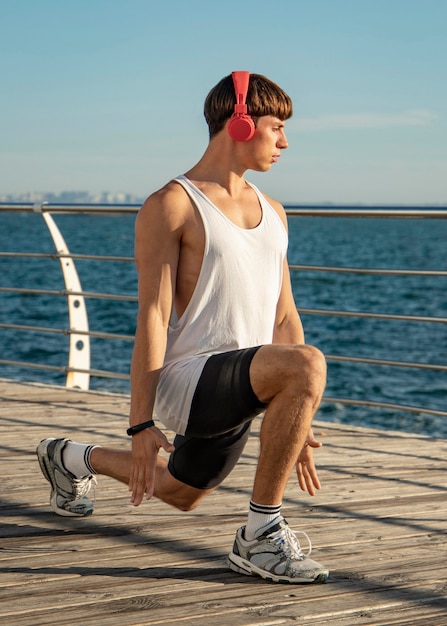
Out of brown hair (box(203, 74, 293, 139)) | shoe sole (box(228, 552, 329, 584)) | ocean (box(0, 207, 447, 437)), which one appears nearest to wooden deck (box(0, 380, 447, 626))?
shoe sole (box(228, 552, 329, 584))

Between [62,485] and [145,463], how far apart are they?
0.83 m

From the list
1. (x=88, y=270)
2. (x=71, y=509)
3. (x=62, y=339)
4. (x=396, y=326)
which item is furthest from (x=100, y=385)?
(x=88, y=270)

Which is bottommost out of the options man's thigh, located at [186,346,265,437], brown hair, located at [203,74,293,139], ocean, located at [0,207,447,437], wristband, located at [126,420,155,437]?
ocean, located at [0,207,447,437]

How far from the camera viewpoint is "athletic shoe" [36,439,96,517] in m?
3.19

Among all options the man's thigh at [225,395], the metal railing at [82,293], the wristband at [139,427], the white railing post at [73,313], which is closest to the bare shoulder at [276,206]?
the man's thigh at [225,395]

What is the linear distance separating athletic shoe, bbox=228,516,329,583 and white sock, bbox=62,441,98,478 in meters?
0.65

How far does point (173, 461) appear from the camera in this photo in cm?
289

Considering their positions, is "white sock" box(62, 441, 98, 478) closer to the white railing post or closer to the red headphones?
the red headphones

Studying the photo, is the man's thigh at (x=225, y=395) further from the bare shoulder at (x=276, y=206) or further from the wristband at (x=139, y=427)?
the bare shoulder at (x=276, y=206)

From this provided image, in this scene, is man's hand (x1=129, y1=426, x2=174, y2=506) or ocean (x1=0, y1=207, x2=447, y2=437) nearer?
man's hand (x1=129, y1=426, x2=174, y2=506)

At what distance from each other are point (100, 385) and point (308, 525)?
11710 mm

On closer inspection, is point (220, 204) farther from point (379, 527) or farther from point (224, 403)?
point (379, 527)

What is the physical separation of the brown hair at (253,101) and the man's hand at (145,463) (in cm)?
82

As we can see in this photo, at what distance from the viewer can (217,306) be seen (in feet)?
8.73
